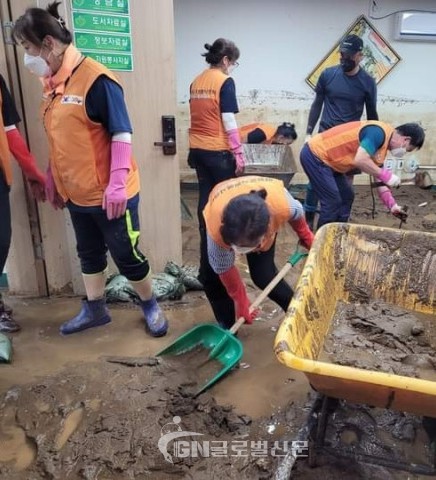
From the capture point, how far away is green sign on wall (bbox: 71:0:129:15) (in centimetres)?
278

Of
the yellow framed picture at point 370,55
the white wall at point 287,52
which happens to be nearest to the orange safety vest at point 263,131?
the white wall at point 287,52

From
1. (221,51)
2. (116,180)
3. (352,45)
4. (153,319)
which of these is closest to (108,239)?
(116,180)

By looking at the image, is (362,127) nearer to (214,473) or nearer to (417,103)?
(214,473)

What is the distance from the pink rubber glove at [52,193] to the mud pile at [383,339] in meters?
1.70

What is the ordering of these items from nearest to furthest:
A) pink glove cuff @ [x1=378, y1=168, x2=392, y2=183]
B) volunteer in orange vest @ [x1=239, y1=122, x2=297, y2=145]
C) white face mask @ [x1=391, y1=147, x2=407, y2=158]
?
white face mask @ [x1=391, y1=147, x2=407, y2=158] < pink glove cuff @ [x1=378, y1=168, x2=392, y2=183] < volunteer in orange vest @ [x1=239, y1=122, x2=297, y2=145]

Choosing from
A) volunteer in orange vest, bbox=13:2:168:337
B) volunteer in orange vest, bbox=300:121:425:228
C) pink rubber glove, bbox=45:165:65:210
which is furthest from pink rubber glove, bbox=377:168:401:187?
pink rubber glove, bbox=45:165:65:210

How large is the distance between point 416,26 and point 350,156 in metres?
3.31

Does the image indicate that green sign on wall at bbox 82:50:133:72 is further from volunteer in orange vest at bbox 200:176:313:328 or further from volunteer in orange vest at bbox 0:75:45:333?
volunteer in orange vest at bbox 200:176:313:328

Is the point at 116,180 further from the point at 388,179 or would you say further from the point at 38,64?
the point at 388,179

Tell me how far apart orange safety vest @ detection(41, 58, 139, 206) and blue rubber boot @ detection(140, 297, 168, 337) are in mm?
726

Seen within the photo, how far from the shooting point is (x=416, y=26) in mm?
5699

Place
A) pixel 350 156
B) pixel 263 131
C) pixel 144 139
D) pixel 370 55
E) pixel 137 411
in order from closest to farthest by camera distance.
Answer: pixel 137 411 < pixel 144 139 < pixel 350 156 < pixel 263 131 < pixel 370 55

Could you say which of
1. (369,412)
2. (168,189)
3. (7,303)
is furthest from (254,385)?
(7,303)

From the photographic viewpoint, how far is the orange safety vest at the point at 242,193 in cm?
211
